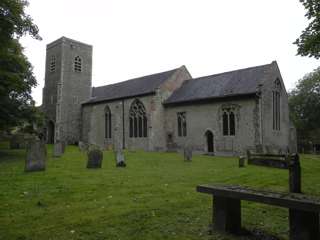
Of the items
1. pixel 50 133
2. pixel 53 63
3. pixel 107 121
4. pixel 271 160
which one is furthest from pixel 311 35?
pixel 50 133

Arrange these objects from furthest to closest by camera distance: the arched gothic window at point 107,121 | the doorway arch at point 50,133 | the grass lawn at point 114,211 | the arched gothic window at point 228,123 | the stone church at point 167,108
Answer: the doorway arch at point 50,133 → the arched gothic window at point 107,121 → the arched gothic window at point 228,123 → the stone church at point 167,108 → the grass lawn at point 114,211

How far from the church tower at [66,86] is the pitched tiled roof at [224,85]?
48.2ft

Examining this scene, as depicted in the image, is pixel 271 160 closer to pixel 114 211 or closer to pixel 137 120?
pixel 114 211

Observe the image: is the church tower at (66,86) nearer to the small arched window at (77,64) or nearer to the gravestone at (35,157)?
the small arched window at (77,64)

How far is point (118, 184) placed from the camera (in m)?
8.01

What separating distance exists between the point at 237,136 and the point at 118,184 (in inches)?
661

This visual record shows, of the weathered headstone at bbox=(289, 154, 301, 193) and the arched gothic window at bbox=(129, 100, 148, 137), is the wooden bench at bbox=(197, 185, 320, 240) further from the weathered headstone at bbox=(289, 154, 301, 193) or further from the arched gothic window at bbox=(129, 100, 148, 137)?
the arched gothic window at bbox=(129, 100, 148, 137)

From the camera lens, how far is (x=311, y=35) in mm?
11562

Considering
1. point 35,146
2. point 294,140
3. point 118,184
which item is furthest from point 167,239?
point 294,140

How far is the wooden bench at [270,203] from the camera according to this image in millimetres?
3391

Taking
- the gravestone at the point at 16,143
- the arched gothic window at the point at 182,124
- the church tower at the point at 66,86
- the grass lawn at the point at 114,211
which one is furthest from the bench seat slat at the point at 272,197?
the church tower at the point at 66,86

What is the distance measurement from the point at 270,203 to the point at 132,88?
29.6m

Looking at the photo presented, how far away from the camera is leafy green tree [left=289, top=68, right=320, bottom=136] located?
42781 mm

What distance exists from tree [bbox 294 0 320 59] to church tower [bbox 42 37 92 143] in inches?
1160
